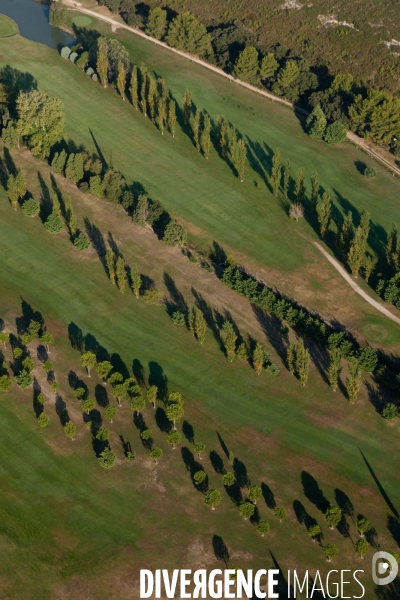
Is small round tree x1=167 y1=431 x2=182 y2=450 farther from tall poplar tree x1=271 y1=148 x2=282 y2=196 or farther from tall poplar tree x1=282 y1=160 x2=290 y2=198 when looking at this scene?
tall poplar tree x1=282 y1=160 x2=290 y2=198

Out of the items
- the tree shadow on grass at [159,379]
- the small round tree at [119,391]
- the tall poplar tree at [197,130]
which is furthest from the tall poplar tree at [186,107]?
the small round tree at [119,391]

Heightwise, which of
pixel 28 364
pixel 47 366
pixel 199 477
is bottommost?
pixel 28 364

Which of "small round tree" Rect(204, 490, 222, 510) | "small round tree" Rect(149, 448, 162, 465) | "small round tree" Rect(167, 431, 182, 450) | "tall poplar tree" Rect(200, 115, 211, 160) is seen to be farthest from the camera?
"tall poplar tree" Rect(200, 115, 211, 160)

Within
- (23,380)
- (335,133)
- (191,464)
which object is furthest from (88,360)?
(335,133)

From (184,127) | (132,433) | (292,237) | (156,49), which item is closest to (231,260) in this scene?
(292,237)

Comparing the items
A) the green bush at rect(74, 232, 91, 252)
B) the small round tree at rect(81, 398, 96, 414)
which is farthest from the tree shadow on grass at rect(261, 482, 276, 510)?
the green bush at rect(74, 232, 91, 252)

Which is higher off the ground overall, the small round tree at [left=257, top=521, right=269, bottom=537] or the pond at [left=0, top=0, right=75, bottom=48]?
the pond at [left=0, top=0, right=75, bottom=48]

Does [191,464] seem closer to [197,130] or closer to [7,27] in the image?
[197,130]
